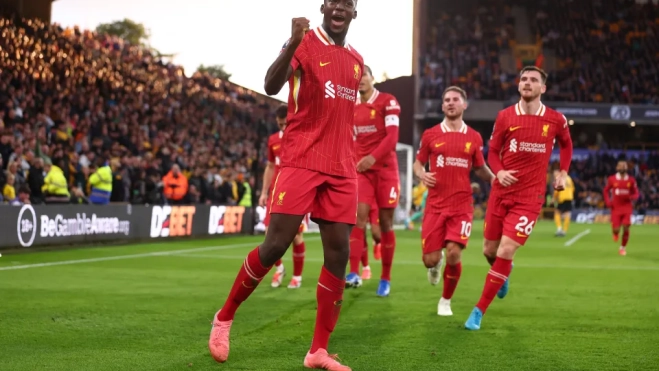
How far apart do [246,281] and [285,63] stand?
1.41 meters

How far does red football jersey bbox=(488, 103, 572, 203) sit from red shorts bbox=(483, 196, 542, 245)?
0.22 feet

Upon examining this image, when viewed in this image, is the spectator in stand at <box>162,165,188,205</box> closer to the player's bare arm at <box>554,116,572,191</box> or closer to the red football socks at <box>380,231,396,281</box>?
the red football socks at <box>380,231,396,281</box>

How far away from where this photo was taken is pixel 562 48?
49.3 meters

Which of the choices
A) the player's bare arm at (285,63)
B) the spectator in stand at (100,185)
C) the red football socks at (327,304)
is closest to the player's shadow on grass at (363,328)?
the red football socks at (327,304)

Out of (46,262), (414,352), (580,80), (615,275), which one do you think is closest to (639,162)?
(580,80)

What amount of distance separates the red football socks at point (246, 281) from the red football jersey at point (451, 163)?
11.2 ft

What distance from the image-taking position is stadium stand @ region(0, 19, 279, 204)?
18969 millimetres

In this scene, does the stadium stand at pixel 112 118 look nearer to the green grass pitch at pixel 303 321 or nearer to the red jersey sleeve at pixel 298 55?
the green grass pitch at pixel 303 321

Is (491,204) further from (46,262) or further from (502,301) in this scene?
(46,262)

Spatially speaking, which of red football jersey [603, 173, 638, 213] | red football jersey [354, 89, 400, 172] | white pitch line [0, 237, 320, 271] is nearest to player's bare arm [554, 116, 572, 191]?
red football jersey [354, 89, 400, 172]

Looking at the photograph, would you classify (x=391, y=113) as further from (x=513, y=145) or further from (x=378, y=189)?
(x=513, y=145)

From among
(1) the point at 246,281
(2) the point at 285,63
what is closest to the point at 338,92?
(2) the point at 285,63

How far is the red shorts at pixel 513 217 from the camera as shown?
7.41 m

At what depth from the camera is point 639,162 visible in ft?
159
